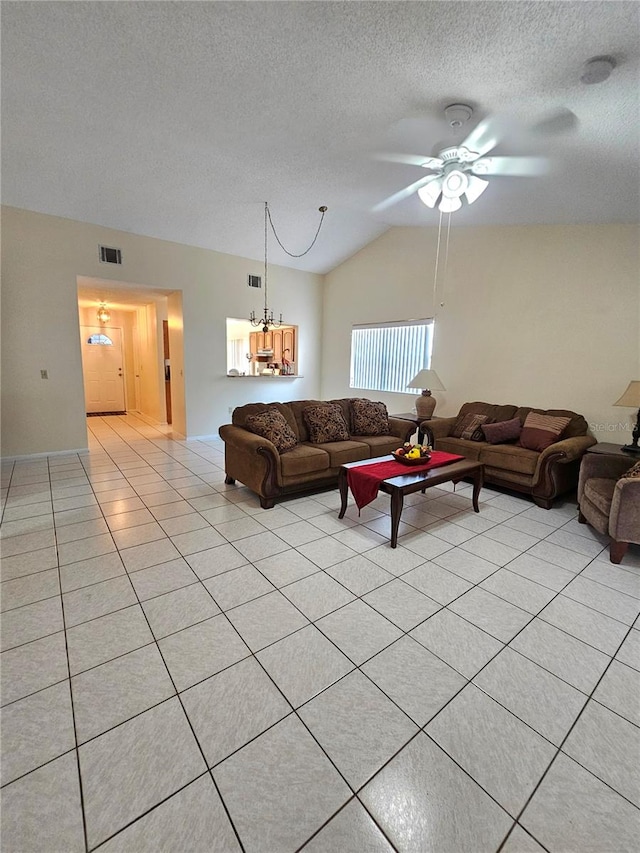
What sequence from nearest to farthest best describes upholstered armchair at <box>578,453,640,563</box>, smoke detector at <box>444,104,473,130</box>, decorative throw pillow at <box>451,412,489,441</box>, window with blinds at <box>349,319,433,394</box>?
smoke detector at <box>444,104,473,130</box> < upholstered armchair at <box>578,453,640,563</box> < decorative throw pillow at <box>451,412,489,441</box> < window with blinds at <box>349,319,433,394</box>

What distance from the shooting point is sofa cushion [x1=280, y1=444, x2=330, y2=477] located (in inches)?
137

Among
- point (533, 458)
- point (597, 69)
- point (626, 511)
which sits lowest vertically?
point (626, 511)

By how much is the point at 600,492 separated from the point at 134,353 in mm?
8801

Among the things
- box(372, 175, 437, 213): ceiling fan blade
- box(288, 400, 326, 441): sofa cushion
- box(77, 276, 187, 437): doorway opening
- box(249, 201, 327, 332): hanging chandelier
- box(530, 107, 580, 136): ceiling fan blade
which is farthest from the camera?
box(77, 276, 187, 437): doorway opening

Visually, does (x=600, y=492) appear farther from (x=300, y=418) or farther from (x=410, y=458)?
(x=300, y=418)

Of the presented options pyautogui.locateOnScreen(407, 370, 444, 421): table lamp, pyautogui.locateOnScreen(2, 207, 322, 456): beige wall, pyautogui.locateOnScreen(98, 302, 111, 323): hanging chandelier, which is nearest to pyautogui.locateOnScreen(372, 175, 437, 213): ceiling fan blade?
pyautogui.locateOnScreen(407, 370, 444, 421): table lamp

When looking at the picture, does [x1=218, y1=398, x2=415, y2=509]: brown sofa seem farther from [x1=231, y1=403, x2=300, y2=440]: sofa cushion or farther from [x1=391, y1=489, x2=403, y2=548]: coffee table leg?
[x1=391, y1=489, x2=403, y2=548]: coffee table leg

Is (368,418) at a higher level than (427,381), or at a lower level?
lower

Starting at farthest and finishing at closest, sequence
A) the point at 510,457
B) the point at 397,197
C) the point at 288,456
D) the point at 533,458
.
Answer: the point at 397,197, the point at 510,457, the point at 533,458, the point at 288,456

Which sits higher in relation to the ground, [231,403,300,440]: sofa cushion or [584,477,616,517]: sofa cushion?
[231,403,300,440]: sofa cushion

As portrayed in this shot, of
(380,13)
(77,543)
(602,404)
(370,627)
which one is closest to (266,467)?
(77,543)

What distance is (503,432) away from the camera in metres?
4.23

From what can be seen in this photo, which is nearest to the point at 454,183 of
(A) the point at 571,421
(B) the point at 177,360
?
(A) the point at 571,421

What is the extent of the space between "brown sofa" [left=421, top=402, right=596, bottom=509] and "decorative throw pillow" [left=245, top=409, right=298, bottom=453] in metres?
1.90
